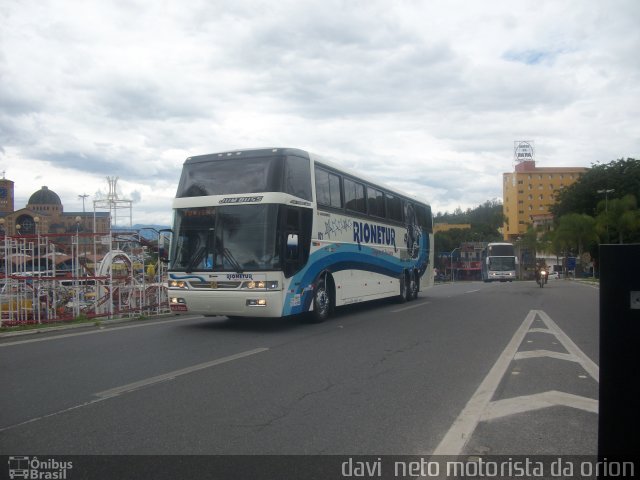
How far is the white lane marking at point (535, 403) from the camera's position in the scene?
5547 mm

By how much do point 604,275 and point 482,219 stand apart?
172546mm

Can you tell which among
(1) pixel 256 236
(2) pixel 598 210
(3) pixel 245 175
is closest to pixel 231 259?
(1) pixel 256 236

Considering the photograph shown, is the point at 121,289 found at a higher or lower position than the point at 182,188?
lower

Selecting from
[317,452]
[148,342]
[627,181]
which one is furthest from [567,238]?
[317,452]

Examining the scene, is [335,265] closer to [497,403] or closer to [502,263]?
[497,403]

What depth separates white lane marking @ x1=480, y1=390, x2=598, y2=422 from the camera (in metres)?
5.55

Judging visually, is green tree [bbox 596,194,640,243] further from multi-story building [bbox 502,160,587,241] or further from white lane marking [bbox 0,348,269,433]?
multi-story building [bbox 502,160,587,241]

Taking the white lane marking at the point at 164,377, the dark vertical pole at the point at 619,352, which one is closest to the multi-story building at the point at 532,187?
the white lane marking at the point at 164,377

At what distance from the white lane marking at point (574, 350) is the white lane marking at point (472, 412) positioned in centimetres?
94

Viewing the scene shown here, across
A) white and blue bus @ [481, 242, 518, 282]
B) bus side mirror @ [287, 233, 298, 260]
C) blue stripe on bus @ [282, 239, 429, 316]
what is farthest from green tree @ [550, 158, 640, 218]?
bus side mirror @ [287, 233, 298, 260]

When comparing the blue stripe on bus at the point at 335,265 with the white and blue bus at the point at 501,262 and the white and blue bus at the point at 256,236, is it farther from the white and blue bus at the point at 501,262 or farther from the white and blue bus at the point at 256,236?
the white and blue bus at the point at 501,262

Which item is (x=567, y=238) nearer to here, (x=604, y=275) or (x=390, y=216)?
(x=390, y=216)

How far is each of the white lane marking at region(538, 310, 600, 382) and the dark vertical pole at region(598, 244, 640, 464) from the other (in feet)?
14.7

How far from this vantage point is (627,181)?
210 feet
